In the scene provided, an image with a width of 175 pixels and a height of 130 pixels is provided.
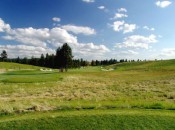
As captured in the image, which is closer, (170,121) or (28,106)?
(170,121)

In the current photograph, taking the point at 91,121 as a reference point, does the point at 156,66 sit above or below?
above

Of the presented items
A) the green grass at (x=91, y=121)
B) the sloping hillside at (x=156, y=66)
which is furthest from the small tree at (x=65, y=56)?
the green grass at (x=91, y=121)

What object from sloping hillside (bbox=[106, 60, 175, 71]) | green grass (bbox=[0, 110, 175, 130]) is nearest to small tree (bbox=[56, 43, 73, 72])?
sloping hillside (bbox=[106, 60, 175, 71])

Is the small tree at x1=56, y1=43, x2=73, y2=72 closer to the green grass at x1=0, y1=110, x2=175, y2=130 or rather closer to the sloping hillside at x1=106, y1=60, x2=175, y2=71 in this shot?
the sloping hillside at x1=106, y1=60, x2=175, y2=71

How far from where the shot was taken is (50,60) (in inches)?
5748

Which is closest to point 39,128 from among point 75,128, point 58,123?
point 58,123

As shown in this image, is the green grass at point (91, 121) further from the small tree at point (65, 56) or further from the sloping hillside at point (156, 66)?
the sloping hillside at point (156, 66)

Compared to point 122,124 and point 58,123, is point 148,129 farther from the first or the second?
point 58,123

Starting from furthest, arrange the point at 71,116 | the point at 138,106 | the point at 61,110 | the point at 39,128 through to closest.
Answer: the point at 138,106
the point at 61,110
the point at 71,116
the point at 39,128

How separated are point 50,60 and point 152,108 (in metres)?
134

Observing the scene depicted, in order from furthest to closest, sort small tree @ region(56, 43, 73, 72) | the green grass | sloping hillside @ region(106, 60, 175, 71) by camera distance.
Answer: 1. sloping hillside @ region(106, 60, 175, 71)
2. small tree @ region(56, 43, 73, 72)
3. the green grass

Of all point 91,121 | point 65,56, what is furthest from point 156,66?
point 91,121

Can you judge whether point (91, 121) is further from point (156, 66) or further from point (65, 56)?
point (156, 66)

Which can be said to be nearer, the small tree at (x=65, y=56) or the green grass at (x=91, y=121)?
the green grass at (x=91, y=121)
